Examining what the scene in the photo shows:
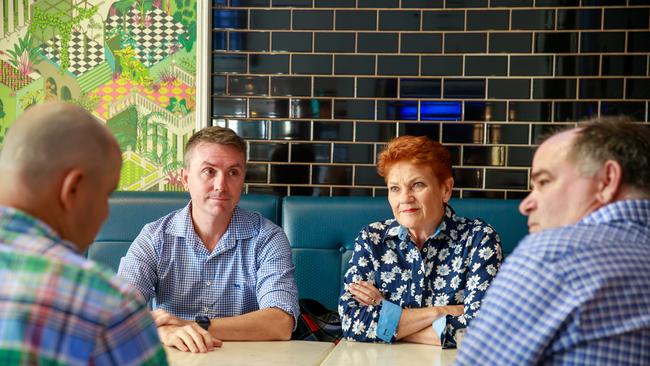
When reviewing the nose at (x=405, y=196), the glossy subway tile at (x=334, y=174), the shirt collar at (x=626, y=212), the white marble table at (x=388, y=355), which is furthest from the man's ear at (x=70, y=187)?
the glossy subway tile at (x=334, y=174)

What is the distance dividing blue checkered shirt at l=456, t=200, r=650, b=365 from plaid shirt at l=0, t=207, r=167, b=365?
58 cm

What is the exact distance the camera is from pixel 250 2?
392 cm

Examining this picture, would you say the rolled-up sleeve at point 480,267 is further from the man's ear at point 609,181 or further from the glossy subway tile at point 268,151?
the glossy subway tile at point 268,151

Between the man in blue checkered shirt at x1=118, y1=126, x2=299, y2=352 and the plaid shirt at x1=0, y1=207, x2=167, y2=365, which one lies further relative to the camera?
the man in blue checkered shirt at x1=118, y1=126, x2=299, y2=352

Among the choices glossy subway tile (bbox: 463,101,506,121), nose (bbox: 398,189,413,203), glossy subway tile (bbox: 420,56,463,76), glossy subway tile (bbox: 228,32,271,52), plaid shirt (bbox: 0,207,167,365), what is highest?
glossy subway tile (bbox: 228,32,271,52)

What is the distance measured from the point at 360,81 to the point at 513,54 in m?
0.71

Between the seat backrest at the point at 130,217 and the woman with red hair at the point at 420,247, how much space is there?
2.32ft

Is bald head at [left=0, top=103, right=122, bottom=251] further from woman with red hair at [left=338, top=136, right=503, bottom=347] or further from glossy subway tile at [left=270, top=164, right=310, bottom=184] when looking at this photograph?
glossy subway tile at [left=270, top=164, right=310, bottom=184]

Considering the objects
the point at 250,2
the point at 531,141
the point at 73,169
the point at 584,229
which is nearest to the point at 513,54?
the point at 531,141

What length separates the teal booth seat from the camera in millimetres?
3482

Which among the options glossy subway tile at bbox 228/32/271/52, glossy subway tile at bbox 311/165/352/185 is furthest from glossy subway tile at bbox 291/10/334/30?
glossy subway tile at bbox 311/165/352/185

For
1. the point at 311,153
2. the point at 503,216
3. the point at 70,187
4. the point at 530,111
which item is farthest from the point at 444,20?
the point at 70,187

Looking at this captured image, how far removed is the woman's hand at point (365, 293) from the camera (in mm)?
2754

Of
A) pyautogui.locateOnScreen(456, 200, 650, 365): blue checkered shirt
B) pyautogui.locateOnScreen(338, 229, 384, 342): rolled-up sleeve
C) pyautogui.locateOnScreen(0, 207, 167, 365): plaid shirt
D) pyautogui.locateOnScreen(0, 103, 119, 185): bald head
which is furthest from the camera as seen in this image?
pyautogui.locateOnScreen(338, 229, 384, 342): rolled-up sleeve
